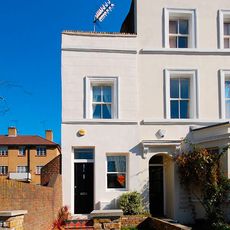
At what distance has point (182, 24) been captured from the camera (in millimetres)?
19703

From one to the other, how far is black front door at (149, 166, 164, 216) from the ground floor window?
1719 mm

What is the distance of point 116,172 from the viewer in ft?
60.4

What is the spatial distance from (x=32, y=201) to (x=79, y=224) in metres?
4.89

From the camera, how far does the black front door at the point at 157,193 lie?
1944 centimetres

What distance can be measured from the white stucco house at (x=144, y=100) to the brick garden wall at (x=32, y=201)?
7.57 feet

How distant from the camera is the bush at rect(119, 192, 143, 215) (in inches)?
677

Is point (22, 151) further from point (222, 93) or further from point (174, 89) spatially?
point (222, 93)

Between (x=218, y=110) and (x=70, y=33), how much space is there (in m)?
7.42

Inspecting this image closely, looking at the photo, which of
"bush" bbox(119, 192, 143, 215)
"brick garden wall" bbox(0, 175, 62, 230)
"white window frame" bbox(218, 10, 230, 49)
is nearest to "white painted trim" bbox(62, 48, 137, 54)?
"white window frame" bbox(218, 10, 230, 49)

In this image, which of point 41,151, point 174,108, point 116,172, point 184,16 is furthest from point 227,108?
point 41,151

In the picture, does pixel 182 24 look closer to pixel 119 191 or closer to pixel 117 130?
pixel 117 130

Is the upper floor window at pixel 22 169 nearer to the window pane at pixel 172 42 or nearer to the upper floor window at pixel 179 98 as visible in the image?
the upper floor window at pixel 179 98

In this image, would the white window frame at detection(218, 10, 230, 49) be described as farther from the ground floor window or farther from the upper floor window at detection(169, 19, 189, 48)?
the ground floor window

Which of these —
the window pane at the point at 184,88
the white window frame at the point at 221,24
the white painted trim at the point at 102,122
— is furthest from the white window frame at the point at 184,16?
the white painted trim at the point at 102,122
